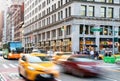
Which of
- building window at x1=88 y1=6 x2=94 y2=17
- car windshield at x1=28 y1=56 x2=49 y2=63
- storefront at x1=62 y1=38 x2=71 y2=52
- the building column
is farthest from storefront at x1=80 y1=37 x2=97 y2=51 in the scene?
car windshield at x1=28 y1=56 x2=49 y2=63

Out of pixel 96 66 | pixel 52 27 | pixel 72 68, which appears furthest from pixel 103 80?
pixel 52 27

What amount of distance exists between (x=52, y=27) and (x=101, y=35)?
54.7ft

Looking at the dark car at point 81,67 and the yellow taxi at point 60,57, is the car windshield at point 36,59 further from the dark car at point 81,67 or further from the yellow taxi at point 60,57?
the yellow taxi at point 60,57

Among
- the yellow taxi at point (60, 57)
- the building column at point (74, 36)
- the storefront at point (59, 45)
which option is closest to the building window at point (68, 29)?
the building column at point (74, 36)

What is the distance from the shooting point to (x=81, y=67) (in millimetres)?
21266


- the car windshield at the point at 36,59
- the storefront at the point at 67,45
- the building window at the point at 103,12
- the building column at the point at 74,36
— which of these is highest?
the building window at the point at 103,12

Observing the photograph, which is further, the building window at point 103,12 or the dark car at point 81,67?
the building window at point 103,12

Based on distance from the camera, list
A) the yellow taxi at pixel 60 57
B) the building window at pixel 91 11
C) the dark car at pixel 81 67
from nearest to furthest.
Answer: the dark car at pixel 81 67 < the yellow taxi at pixel 60 57 < the building window at pixel 91 11

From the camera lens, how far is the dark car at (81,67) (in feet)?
68.8

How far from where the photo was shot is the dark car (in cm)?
2098

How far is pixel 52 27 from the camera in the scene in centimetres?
8231

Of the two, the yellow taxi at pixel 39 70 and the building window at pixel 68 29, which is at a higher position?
the building window at pixel 68 29

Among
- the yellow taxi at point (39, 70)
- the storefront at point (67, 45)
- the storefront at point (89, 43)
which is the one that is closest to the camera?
the yellow taxi at point (39, 70)

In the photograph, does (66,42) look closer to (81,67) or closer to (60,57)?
(60,57)
